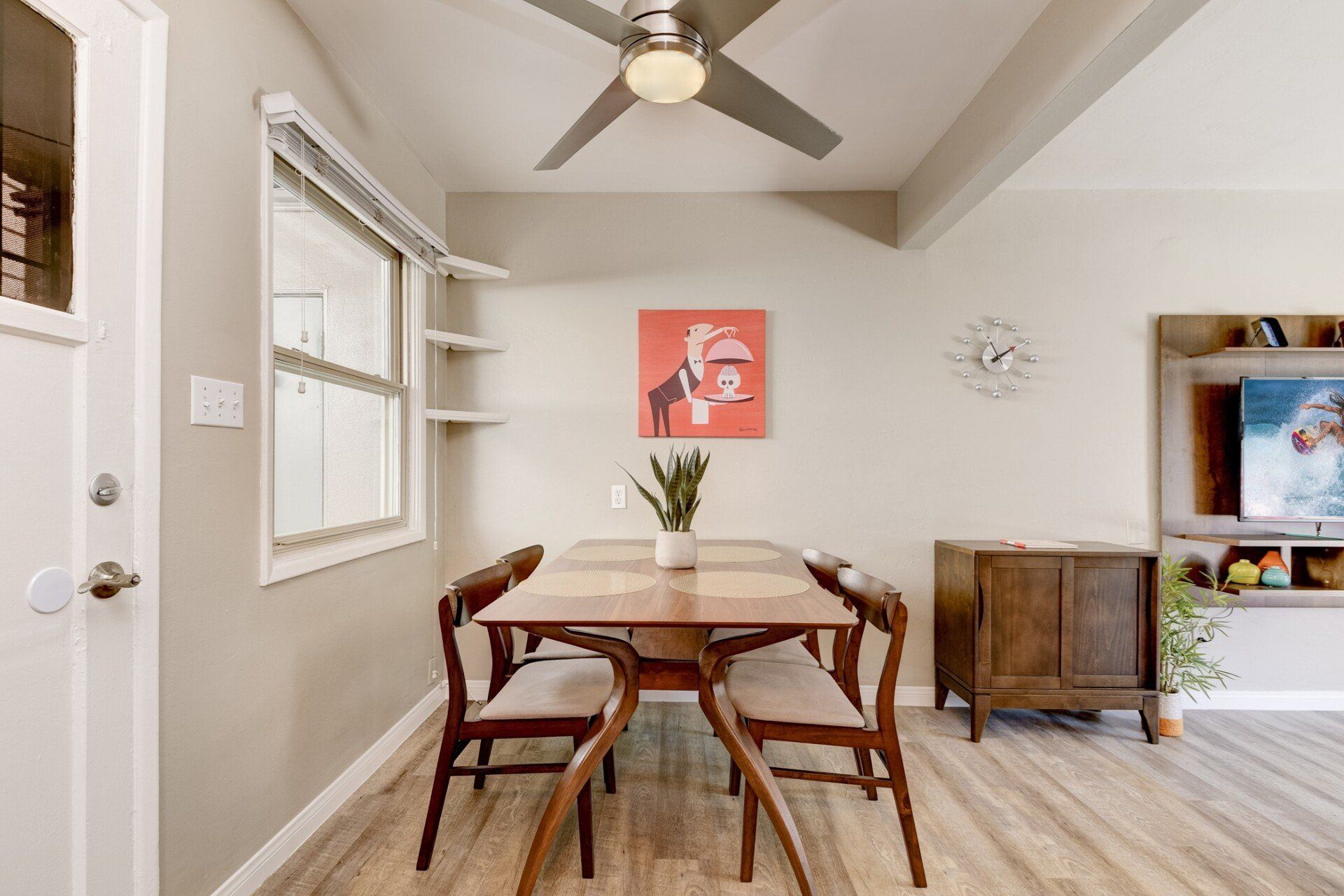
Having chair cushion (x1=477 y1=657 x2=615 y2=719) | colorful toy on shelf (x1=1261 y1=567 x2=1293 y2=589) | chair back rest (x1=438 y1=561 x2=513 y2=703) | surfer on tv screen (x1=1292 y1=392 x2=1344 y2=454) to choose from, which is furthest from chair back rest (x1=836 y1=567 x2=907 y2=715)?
surfer on tv screen (x1=1292 y1=392 x2=1344 y2=454)

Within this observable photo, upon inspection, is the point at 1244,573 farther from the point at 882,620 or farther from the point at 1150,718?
the point at 882,620

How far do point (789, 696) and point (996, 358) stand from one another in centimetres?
204

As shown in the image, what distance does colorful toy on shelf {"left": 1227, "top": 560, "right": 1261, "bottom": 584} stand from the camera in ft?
8.90

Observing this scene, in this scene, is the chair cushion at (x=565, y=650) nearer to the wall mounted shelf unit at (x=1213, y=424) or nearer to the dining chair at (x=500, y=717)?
the dining chair at (x=500, y=717)

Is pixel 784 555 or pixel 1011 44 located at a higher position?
pixel 1011 44

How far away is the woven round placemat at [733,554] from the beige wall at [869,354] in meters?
0.29

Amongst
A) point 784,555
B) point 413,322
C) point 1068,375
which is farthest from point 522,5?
point 1068,375

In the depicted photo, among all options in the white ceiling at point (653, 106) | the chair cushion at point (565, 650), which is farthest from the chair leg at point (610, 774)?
the white ceiling at point (653, 106)

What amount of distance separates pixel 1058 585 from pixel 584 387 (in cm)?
221

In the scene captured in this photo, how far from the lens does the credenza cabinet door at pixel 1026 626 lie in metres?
2.55

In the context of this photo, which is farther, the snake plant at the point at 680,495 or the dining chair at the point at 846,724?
the snake plant at the point at 680,495

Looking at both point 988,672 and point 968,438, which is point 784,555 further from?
point 968,438

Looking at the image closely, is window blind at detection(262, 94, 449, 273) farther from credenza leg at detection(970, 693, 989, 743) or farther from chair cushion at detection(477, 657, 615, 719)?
credenza leg at detection(970, 693, 989, 743)

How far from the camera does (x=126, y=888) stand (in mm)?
1246
